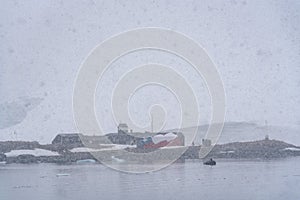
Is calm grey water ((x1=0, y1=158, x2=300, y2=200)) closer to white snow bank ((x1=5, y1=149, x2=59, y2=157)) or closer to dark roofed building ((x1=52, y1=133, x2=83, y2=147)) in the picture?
white snow bank ((x1=5, y1=149, x2=59, y2=157))

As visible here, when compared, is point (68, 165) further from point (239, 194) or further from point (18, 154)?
point (239, 194)

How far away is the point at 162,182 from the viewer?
4.95 meters

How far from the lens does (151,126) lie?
15.6 feet

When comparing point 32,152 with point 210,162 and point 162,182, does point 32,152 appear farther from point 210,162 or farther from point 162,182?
point 210,162

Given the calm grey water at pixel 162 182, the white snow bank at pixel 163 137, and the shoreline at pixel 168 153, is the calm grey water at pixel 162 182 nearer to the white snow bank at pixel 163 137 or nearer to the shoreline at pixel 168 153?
the shoreline at pixel 168 153

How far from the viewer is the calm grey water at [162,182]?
4648 millimetres

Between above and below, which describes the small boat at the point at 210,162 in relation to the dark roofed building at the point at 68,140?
below

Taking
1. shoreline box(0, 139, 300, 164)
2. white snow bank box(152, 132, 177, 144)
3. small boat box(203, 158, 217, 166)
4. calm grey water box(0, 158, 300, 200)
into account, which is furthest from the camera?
small boat box(203, 158, 217, 166)

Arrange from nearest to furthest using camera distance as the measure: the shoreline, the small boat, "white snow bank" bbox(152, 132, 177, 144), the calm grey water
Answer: the calm grey water, "white snow bank" bbox(152, 132, 177, 144), the shoreline, the small boat

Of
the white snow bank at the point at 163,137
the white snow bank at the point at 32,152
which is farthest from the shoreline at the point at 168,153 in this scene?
the white snow bank at the point at 163,137

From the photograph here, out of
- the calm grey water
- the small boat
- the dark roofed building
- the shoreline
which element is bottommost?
the calm grey water

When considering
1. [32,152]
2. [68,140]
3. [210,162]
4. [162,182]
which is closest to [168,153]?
[162,182]

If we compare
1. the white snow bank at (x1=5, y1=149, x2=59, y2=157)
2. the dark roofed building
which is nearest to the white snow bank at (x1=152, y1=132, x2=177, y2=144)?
the dark roofed building

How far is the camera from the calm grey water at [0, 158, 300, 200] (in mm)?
4648
